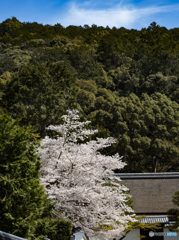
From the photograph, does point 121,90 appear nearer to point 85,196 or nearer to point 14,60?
point 14,60

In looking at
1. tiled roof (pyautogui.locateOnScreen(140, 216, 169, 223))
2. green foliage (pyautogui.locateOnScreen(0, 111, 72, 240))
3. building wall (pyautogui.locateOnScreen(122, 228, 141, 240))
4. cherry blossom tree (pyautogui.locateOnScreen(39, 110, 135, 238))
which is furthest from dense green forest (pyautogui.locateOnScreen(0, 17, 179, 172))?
green foliage (pyautogui.locateOnScreen(0, 111, 72, 240))

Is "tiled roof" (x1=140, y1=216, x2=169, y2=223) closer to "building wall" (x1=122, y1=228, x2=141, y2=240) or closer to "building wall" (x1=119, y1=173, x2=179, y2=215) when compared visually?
"building wall" (x1=122, y1=228, x2=141, y2=240)

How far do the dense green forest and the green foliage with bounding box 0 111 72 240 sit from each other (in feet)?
19.0

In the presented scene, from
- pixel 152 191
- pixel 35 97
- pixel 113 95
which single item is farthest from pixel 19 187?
pixel 113 95

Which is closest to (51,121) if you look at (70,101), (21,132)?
(70,101)

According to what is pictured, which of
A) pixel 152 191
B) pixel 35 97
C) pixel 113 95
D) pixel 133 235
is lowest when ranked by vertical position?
pixel 133 235

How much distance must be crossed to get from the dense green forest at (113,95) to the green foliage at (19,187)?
579 cm

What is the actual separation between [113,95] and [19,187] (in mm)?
21414

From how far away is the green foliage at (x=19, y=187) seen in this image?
19.4ft

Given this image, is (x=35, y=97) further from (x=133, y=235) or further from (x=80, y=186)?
(x=80, y=186)

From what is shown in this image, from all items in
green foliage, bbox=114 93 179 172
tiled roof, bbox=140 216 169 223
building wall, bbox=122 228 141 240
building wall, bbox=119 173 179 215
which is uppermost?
green foliage, bbox=114 93 179 172

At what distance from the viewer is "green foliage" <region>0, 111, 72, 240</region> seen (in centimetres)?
591

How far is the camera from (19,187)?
6.14 meters

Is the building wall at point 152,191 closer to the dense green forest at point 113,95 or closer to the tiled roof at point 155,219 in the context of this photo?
the tiled roof at point 155,219
